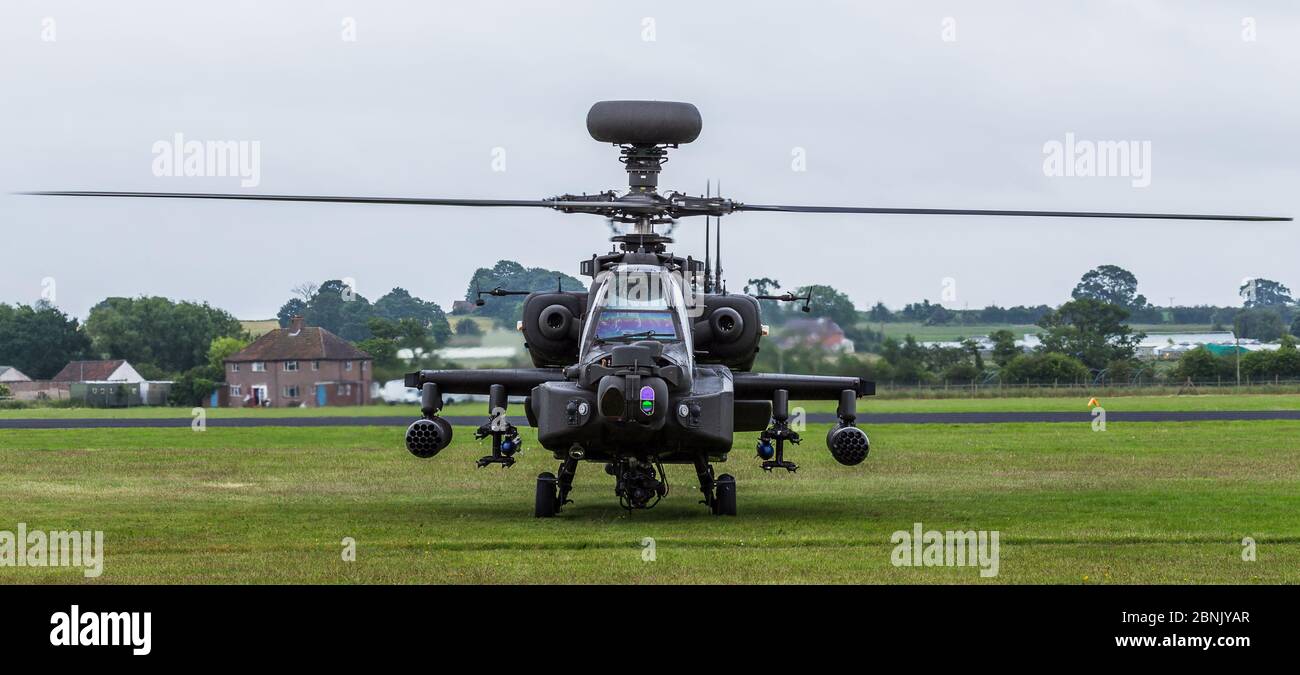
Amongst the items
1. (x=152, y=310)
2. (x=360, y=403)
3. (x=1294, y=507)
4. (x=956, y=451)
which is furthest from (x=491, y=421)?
(x=152, y=310)

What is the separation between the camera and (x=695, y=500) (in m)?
27.0

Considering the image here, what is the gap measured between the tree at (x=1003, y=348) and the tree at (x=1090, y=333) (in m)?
1.35

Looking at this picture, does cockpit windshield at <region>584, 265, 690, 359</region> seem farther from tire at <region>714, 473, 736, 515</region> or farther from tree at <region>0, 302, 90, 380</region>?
tree at <region>0, 302, 90, 380</region>

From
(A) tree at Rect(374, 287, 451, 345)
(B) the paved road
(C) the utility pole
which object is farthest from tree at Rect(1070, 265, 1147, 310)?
(A) tree at Rect(374, 287, 451, 345)

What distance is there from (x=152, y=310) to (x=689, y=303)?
57111 mm

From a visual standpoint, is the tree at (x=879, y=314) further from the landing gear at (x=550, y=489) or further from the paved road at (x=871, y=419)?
the landing gear at (x=550, y=489)

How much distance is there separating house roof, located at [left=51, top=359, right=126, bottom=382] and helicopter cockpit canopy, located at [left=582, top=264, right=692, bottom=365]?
5638 centimetres

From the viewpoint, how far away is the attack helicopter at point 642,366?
21.0 meters

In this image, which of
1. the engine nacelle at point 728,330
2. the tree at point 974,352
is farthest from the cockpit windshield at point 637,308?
the tree at point 974,352

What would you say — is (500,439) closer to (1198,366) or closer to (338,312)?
(338,312)

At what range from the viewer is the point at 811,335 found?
37.8 metres
